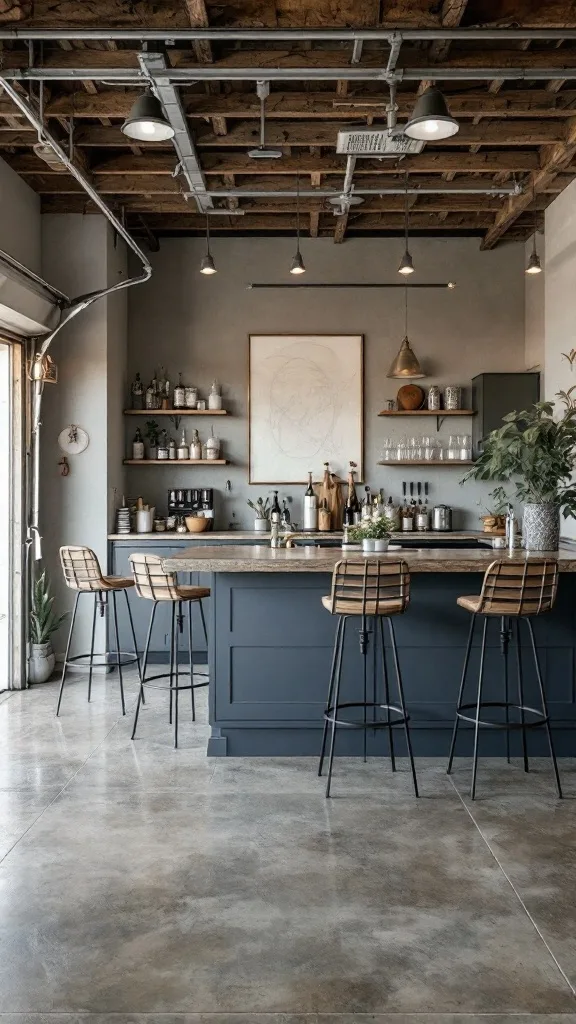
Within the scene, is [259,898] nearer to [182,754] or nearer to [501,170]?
[182,754]

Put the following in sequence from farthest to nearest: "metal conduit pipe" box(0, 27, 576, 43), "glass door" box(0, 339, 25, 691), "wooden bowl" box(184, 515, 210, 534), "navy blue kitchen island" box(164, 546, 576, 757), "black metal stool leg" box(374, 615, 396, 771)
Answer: "wooden bowl" box(184, 515, 210, 534), "glass door" box(0, 339, 25, 691), "navy blue kitchen island" box(164, 546, 576, 757), "black metal stool leg" box(374, 615, 396, 771), "metal conduit pipe" box(0, 27, 576, 43)

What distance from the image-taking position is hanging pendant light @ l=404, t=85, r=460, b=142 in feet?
12.3

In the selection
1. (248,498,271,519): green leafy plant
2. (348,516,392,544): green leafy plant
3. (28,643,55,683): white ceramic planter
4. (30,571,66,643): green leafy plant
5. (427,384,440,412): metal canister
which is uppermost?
(427,384,440,412): metal canister

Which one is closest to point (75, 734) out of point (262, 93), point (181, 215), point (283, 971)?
point (283, 971)

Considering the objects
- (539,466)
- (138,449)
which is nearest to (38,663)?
(138,449)

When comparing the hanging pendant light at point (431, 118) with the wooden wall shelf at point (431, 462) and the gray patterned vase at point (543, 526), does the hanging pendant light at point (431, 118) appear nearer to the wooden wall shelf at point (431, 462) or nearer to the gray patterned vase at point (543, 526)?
the gray patterned vase at point (543, 526)

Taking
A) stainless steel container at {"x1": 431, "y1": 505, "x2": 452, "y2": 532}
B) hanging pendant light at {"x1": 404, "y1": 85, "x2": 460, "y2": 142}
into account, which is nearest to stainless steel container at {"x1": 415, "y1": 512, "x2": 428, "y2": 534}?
stainless steel container at {"x1": 431, "y1": 505, "x2": 452, "y2": 532}

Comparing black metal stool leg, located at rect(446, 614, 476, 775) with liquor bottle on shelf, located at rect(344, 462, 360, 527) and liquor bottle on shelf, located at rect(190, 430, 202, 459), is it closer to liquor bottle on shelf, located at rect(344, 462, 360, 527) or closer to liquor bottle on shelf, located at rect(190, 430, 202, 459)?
liquor bottle on shelf, located at rect(344, 462, 360, 527)

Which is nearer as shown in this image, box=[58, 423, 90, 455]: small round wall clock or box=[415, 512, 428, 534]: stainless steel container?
box=[58, 423, 90, 455]: small round wall clock

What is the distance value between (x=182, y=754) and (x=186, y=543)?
8.67ft

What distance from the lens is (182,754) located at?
188 inches

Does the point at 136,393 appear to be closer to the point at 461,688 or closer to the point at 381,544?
the point at 381,544

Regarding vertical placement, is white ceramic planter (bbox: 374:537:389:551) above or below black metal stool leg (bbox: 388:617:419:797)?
above

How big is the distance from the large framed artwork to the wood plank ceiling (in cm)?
114
